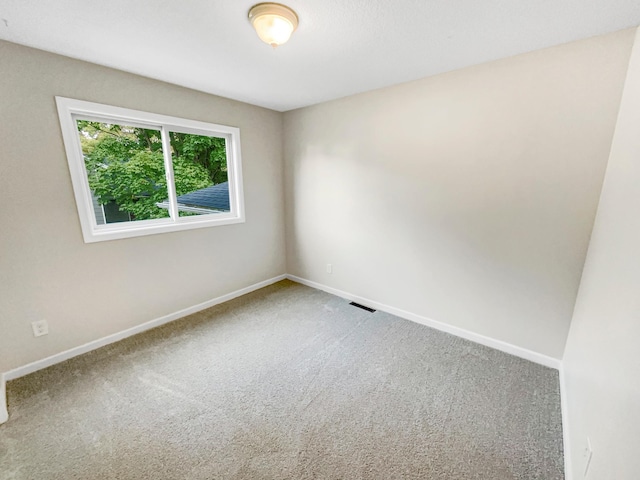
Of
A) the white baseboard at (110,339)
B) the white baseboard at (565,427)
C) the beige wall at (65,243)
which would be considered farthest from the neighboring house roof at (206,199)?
the white baseboard at (565,427)

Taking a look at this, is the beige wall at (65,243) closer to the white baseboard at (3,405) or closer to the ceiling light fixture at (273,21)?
the white baseboard at (3,405)

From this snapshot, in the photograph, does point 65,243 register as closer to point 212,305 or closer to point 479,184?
point 212,305

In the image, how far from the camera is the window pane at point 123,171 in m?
2.20

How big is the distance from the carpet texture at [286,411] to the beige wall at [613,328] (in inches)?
13.5

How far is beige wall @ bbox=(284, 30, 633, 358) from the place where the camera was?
5.74 feet

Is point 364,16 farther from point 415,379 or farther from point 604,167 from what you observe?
point 415,379

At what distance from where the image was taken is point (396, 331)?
2537 millimetres

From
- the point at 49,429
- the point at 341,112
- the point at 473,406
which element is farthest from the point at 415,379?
the point at 341,112

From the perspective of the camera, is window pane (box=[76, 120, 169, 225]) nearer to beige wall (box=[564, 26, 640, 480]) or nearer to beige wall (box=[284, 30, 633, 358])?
beige wall (box=[284, 30, 633, 358])

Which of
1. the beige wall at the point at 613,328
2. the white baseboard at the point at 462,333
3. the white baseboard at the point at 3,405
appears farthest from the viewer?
the white baseboard at the point at 462,333

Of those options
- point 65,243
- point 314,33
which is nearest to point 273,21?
point 314,33

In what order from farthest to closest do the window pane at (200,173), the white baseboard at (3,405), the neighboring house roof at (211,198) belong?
the neighboring house roof at (211,198) < the window pane at (200,173) < the white baseboard at (3,405)

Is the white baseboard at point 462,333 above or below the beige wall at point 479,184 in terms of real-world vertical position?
below

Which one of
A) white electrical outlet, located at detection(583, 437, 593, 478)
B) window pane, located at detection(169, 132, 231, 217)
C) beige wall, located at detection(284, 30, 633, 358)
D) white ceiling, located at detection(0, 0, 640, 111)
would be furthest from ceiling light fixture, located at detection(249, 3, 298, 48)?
white electrical outlet, located at detection(583, 437, 593, 478)
